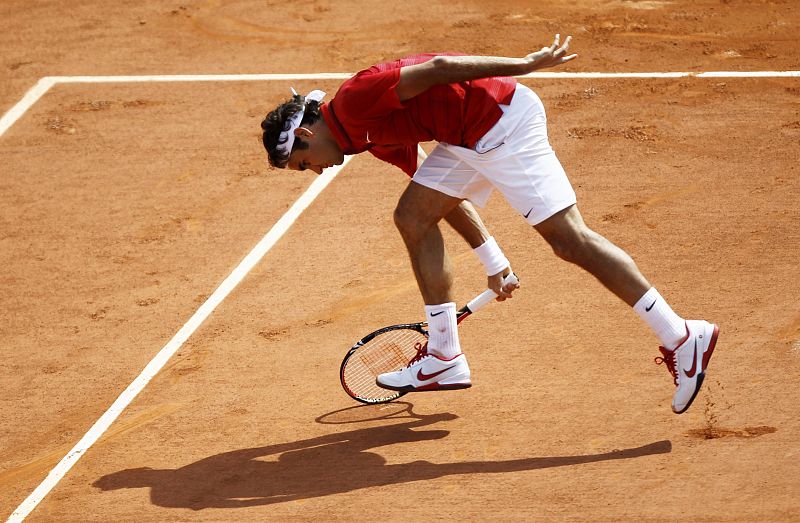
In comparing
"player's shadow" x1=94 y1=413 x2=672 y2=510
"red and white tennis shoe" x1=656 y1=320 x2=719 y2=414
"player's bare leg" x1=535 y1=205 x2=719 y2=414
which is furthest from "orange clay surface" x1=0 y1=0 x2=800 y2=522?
"player's bare leg" x1=535 y1=205 x2=719 y2=414

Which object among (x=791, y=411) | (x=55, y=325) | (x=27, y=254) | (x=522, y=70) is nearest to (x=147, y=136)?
(x=27, y=254)

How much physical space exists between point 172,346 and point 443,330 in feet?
6.86

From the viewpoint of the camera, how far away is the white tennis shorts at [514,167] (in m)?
5.83

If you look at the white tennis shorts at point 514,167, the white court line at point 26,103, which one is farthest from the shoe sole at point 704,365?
the white court line at point 26,103

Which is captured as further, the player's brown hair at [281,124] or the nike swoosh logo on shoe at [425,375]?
the nike swoosh logo on shoe at [425,375]

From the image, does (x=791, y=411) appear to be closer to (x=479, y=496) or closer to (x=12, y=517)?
(x=479, y=496)

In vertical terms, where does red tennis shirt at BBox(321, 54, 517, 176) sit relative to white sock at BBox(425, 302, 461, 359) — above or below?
above

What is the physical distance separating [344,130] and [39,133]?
548 cm

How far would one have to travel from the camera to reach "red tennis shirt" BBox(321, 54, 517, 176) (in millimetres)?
5832

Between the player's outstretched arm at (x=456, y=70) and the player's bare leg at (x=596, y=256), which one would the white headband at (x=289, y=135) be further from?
the player's bare leg at (x=596, y=256)

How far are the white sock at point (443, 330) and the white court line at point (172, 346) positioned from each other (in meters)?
1.95

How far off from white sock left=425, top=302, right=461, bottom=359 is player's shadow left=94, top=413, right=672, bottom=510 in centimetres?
42

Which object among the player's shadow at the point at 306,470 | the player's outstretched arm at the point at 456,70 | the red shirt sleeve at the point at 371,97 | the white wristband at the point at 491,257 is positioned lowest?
the player's shadow at the point at 306,470

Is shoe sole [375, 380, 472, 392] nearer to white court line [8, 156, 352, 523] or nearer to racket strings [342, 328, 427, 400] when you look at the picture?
racket strings [342, 328, 427, 400]
